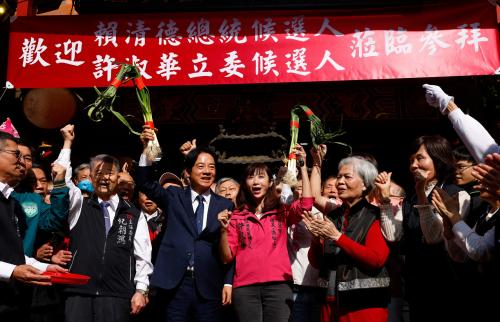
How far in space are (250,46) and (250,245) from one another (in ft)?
9.31

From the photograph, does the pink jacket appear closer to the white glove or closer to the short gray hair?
the short gray hair

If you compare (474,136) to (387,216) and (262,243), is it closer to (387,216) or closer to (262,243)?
(387,216)

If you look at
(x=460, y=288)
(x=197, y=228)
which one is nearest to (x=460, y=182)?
(x=460, y=288)

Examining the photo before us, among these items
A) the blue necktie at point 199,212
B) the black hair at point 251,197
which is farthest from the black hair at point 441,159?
the blue necktie at point 199,212

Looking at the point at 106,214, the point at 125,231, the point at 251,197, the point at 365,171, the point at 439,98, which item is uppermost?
the point at 439,98

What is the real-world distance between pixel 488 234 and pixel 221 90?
5.23m

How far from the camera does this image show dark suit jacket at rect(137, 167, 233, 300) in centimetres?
396

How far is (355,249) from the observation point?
345 centimetres

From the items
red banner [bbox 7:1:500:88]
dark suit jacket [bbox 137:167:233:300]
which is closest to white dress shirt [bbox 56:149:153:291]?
dark suit jacket [bbox 137:167:233:300]

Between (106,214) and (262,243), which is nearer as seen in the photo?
(262,243)

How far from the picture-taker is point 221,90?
754 cm

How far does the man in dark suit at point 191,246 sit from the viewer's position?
3.92 meters

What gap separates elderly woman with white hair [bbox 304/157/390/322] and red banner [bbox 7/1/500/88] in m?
2.40

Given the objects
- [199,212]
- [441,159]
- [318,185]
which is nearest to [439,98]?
[441,159]
